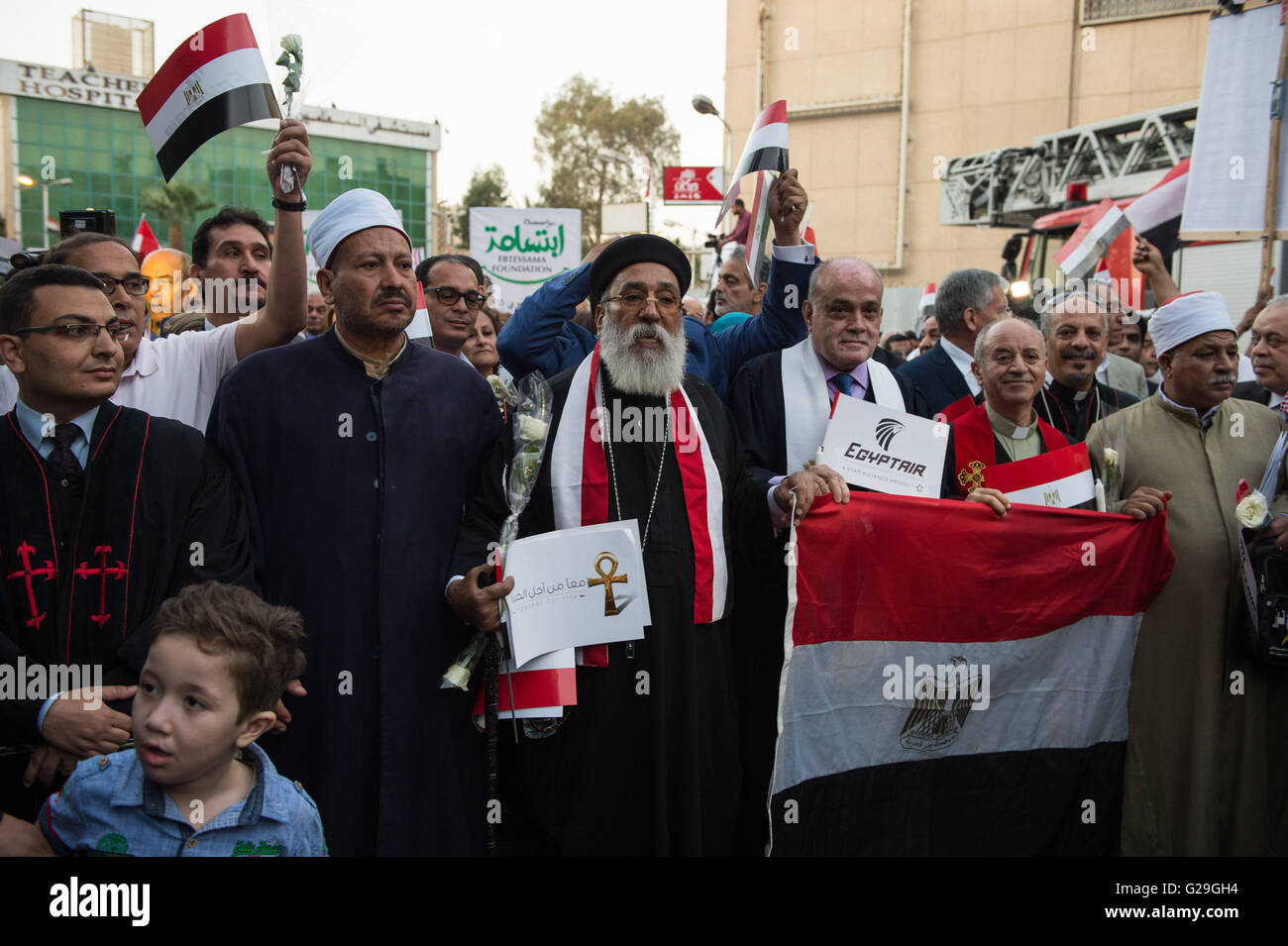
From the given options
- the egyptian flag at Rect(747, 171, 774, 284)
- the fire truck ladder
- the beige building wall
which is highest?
the beige building wall

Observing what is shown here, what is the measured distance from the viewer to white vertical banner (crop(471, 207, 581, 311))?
1159 cm

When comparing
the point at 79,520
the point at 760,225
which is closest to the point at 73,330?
the point at 79,520

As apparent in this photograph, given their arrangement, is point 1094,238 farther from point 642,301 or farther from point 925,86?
point 925,86

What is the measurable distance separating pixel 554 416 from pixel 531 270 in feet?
27.9

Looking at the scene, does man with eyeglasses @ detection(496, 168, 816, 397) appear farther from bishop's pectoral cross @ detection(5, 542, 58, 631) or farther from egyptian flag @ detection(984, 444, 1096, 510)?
bishop's pectoral cross @ detection(5, 542, 58, 631)

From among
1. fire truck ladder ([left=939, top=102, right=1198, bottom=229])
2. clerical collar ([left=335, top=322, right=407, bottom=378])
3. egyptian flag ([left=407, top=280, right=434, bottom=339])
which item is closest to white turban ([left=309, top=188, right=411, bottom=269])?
clerical collar ([left=335, top=322, right=407, bottom=378])

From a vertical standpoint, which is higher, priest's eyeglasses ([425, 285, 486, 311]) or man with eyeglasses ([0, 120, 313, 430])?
priest's eyeglasses ([425, 285, 486, 311])

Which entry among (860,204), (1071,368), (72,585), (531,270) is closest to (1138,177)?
(531,270)

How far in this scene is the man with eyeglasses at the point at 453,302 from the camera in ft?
16.3

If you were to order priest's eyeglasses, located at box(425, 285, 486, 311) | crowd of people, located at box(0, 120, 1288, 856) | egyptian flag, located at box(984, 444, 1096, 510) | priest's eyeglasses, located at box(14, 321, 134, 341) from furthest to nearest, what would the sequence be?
priest's eyeglasses, located at box(425, 285, 486, 311) → egyptian flag, located at box(984, 444, 1096, 510) → priest's eyeglasses, located at box(14, 321, 134, 341) → crowd of people, located at box(0, 120, 1288, 856)

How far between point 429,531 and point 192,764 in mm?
1086

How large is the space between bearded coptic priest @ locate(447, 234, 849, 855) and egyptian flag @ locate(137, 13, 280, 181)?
4.30 feet

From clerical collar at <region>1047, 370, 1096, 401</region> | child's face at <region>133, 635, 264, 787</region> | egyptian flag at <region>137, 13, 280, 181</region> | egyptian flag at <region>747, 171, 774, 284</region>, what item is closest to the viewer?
child's face at <region>133, 635, 264, 787</region>

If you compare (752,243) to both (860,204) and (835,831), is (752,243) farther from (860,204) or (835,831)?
(860,204)
